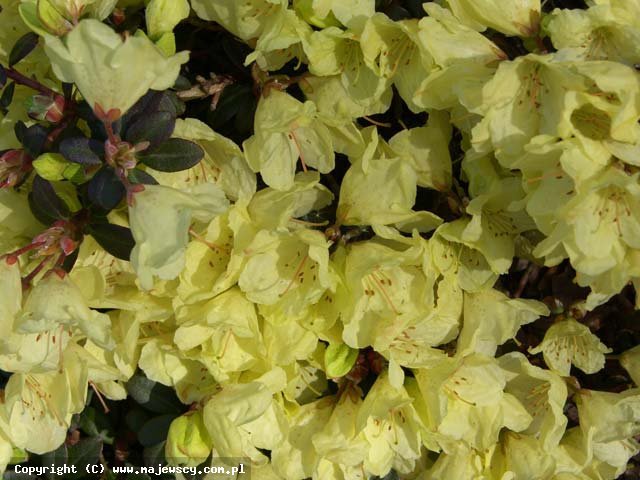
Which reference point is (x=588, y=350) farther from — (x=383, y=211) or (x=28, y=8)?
(x=28, y=8)

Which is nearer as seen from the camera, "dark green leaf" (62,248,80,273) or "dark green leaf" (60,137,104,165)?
"dark green leaf" (60,137,104,165)

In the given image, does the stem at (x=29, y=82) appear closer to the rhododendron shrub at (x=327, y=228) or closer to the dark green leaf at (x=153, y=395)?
the rhododendron shrub at (x=327, y=228)

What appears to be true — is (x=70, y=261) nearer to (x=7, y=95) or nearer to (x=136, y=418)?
(x=7, y=95)

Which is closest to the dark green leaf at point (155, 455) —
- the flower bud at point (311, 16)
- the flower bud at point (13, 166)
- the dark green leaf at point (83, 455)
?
the dark green leaf at point (83, 455)

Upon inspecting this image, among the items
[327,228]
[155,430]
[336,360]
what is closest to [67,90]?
[327,228]

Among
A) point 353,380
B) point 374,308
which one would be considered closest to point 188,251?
point 374,308

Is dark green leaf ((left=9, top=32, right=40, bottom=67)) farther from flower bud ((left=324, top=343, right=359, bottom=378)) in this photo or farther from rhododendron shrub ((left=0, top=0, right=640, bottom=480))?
flower bud ((left=324, top=343, right=359, bottom=378))

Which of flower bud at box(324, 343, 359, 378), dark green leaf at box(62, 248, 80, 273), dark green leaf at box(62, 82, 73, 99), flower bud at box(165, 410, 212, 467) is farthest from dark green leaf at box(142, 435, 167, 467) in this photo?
dark green leaf at box(62, 82, 73, 99)
